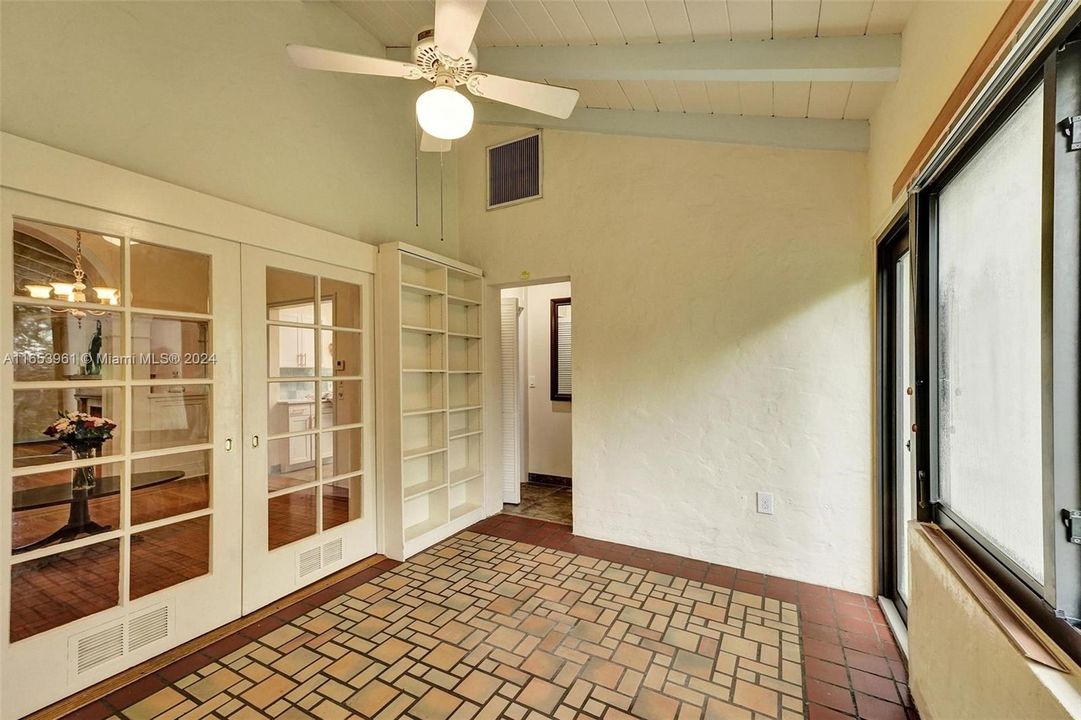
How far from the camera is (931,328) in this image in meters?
1.73

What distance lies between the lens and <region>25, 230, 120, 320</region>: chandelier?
186 cm

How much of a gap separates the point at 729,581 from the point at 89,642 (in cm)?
325

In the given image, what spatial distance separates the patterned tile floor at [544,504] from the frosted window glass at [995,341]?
2.87 m

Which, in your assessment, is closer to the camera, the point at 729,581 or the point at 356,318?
the point at 729,581

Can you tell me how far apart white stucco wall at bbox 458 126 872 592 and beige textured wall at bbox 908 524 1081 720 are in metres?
1.07

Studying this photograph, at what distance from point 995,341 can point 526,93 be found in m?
1.97

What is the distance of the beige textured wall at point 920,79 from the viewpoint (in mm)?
1340

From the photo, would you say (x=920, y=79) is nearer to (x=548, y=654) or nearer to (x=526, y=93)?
(x=526, y=93)

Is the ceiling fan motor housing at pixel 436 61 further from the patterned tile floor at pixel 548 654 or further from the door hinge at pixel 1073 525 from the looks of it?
the patterned tile floor at pixel 548 654

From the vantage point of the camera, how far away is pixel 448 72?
193 centimetres

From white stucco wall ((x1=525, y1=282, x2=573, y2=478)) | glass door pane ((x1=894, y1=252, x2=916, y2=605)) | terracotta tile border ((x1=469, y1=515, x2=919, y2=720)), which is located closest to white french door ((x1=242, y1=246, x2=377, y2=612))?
terracotta tile border ((x1=469, y1=515, x2=919, y2=720))

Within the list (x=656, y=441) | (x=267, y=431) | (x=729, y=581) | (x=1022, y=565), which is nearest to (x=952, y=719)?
(x=1022, y=565)

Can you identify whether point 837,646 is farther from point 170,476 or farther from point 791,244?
point 170,476

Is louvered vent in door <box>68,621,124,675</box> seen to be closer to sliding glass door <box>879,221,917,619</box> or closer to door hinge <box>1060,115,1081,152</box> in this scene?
door hinge <box>1060,115,1081,152</box>
